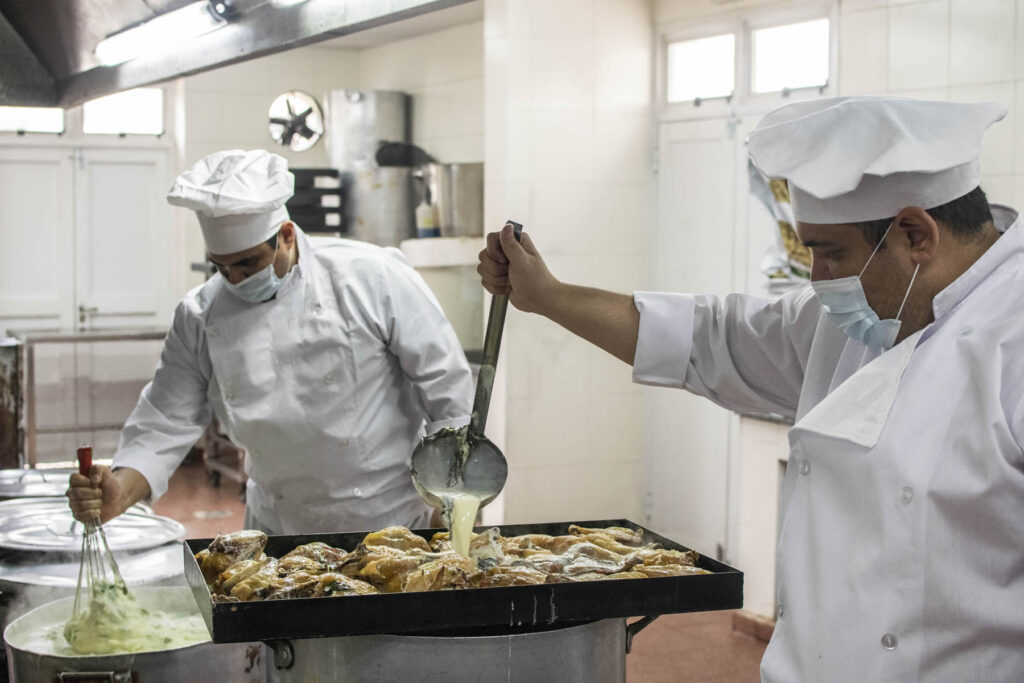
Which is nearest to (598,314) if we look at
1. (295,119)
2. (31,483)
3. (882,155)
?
(882,155)

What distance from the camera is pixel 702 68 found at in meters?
5.81

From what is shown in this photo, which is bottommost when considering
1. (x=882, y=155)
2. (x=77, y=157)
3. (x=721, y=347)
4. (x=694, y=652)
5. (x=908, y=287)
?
(x=694, y=652)

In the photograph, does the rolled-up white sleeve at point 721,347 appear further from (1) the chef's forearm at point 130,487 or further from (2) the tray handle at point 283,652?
(1) the chef's forearm at point 130,487

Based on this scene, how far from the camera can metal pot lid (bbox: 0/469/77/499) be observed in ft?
9.84

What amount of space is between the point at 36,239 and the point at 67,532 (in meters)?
6.39

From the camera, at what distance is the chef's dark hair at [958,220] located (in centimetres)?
142

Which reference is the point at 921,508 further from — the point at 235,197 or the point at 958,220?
the point at 235,197

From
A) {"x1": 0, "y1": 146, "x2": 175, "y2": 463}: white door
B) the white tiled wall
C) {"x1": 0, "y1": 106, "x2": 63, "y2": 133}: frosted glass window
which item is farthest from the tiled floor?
{"x1": 0, "y1": 106, "x2": 63, "y2": 133}: frosted glass window

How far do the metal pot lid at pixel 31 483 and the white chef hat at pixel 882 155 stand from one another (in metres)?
2.27

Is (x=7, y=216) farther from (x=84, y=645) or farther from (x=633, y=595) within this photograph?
(x=633, y=595)

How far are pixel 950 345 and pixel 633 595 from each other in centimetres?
60

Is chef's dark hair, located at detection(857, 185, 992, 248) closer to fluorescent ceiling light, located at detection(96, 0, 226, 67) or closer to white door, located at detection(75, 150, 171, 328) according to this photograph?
fluorescent ceiling light, located at detection(96, 0, 226, 67)

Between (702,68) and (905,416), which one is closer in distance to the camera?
(905,416)

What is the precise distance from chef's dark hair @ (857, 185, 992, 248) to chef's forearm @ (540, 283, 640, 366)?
50 centimetres
